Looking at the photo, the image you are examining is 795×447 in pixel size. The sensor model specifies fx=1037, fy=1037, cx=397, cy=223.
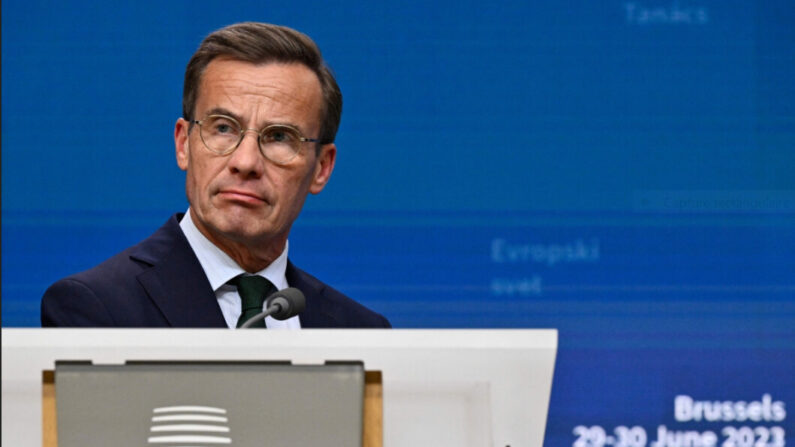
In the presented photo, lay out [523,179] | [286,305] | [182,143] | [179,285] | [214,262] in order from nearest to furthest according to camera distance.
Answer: [286,305] < [179,285] < [214,262] < [182,143] < [523,179]

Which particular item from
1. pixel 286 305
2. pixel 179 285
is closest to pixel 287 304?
pixel 286 305

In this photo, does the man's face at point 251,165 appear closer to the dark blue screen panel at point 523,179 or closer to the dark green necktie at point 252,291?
the dark green necktie at point 252,291

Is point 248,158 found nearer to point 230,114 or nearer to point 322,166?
point 230,114

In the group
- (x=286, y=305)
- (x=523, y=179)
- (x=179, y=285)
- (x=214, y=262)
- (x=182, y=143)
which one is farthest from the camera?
(x=523, y=179)

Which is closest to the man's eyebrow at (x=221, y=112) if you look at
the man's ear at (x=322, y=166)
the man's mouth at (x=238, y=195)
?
the man's mouth at (x=238, y=195)

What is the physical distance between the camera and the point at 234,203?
85.4 inches

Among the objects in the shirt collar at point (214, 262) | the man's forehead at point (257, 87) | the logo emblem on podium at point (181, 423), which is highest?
the man's forehead at point (257, 87)

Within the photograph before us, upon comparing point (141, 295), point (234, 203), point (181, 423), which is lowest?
point (181, 423)

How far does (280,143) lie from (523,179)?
1.03 meters

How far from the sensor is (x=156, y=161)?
9.93 ft

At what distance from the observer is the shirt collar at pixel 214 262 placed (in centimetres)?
211

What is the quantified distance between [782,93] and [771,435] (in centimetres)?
102

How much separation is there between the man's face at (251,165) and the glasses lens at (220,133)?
1 centimetres

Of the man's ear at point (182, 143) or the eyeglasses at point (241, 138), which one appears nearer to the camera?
the eyeglasses at point (241, 138)
